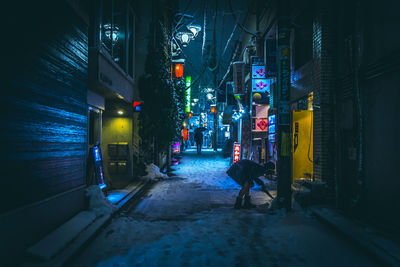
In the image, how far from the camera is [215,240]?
493 centimetres

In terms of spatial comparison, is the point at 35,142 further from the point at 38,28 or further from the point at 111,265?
the point at 111,265

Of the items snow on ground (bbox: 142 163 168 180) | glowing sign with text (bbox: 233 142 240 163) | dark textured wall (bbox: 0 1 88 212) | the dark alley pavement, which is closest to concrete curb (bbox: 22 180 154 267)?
the dark alley pavement

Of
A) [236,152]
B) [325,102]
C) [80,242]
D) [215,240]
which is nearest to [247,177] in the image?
[215,240]

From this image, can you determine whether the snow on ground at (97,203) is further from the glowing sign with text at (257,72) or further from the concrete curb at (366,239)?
the glowing sign with text at (257,72)

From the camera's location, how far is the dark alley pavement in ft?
13.5

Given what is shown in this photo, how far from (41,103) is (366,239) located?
19.7 feet

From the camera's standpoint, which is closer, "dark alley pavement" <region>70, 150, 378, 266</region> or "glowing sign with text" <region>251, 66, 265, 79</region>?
"dark alley pavement" <region>70, 150, 378, 266</region>

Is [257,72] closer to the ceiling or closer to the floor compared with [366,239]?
closer to the ceiling

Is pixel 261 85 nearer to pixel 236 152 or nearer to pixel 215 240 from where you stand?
pixel 236 152

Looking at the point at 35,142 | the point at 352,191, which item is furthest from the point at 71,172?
the point at 352,191

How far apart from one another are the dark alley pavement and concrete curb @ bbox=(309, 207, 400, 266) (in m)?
0.16

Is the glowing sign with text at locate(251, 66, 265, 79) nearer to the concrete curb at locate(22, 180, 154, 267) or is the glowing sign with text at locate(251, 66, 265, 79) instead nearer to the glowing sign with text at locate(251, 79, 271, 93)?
the glowing sign with text at locate(251, 79, 271, 93)

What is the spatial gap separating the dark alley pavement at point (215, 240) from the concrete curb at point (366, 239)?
0.51ft

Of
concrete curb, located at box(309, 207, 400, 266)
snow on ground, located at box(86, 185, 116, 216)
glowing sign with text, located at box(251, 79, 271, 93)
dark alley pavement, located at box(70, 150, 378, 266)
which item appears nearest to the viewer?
concrete curb, located at box(309, 207, 400, 266)
